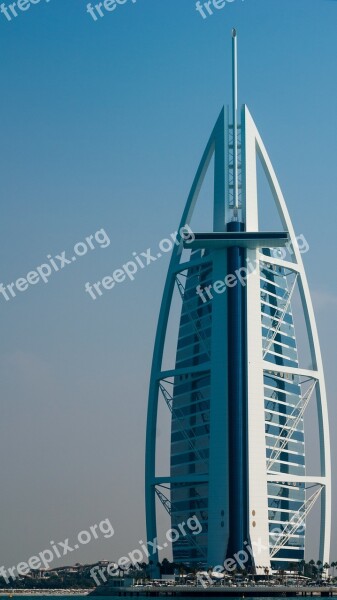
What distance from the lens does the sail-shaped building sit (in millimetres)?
128000

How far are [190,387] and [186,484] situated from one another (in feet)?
33.1

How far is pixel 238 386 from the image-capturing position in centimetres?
12912

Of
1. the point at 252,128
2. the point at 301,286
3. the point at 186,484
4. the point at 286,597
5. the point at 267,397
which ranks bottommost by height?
the point at 286,597

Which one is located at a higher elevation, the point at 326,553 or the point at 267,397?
the point at 267,397

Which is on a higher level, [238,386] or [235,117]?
[235,117]

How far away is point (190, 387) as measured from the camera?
140m

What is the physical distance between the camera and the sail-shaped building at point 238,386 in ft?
420

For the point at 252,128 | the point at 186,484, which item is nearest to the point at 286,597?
the point at 186,484

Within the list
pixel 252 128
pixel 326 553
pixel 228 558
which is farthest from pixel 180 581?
pixel 252 128

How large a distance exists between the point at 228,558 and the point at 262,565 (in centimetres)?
353

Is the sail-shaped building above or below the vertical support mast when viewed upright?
below

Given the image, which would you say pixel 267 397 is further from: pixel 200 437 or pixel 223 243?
pixel 223 243

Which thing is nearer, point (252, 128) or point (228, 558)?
point (228, 558)

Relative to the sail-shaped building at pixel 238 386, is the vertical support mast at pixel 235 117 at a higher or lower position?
higher
